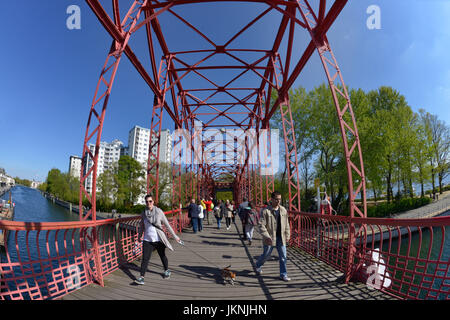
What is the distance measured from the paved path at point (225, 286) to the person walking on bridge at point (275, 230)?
0.43 m

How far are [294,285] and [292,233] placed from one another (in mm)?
3820

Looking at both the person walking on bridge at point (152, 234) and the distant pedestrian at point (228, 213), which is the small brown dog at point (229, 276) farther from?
the distant pedestrian at point (228, 213)

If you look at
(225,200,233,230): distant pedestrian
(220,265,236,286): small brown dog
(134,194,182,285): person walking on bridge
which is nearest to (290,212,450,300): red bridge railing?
(220,265,236,286): small brown dog

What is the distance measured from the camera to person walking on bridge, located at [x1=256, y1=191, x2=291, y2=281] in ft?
13.2

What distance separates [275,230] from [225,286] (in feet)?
4.52

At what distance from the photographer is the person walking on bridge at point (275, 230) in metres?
4.02

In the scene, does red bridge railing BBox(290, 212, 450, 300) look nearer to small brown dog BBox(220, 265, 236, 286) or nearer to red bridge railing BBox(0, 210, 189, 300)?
small brown dog BBox(220, 265, 236, 286)

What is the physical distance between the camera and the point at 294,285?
3.74 metres

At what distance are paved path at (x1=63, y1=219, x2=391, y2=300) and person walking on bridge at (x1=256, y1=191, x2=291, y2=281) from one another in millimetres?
429

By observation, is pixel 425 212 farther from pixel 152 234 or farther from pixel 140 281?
pixel 140 281

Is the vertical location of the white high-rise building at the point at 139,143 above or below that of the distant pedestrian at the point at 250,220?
above

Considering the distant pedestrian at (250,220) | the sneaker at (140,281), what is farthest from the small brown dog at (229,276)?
the distant pedestrian at (250,220)
